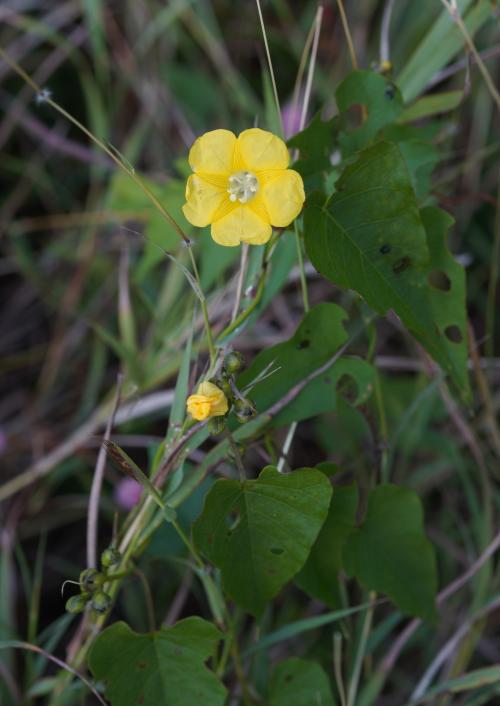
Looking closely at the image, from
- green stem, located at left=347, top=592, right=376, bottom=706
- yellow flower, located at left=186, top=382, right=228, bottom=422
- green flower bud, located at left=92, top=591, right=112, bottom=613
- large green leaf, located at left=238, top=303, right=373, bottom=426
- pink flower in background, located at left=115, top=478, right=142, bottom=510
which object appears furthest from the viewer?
pink flower in background, located at left=115, top=478, right=142, bottom=510

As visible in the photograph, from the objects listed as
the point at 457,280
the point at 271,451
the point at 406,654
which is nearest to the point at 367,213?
the point at 457,280

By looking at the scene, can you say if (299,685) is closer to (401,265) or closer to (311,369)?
(311,369)

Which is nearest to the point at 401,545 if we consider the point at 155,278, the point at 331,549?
the point at 331,549

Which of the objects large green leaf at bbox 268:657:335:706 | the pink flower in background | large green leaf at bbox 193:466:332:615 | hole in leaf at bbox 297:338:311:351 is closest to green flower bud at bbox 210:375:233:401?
large green leaf at bbox 193:466:332:615

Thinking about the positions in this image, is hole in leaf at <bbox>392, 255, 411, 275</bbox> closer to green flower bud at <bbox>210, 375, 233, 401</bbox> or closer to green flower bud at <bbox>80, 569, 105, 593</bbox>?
green flower bud at <bbox>210, 375, 233, 401</bbox>

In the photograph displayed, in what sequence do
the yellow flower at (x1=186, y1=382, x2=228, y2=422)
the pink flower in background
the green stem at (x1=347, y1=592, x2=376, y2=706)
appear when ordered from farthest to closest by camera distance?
the pink flower in background
the green stem at (x1=347, y1=592, x2=376, y2=706)
the yellow flower at (x1=186, y1=382, x2=228, y2=422)

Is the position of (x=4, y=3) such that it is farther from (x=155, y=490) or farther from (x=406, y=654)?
(x=406, y=654)
